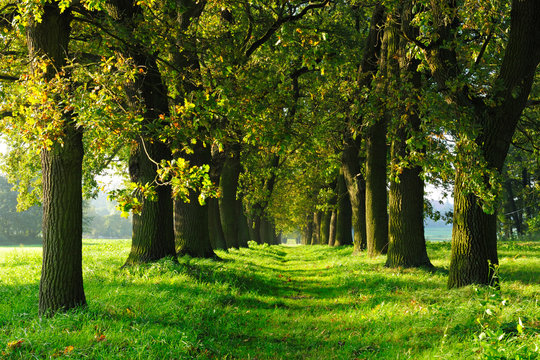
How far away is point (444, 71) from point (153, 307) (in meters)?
7.83

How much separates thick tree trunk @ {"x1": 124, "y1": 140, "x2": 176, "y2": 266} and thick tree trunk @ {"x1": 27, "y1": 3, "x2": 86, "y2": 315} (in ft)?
14.3

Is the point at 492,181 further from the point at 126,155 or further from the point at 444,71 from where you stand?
the point at 126,155

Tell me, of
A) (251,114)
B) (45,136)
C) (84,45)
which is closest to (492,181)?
(251,114)

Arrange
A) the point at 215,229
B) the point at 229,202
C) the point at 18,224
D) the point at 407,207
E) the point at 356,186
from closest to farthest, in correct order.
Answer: the point at 407,207, the point at 356,186, the point at 215,229, the point at 229,202, the point at 18,224

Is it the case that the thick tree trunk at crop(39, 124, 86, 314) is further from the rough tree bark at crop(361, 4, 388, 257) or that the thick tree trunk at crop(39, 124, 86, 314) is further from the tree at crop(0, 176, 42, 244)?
the tree at crop(0, 176, 42, 244)

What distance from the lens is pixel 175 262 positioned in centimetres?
1088

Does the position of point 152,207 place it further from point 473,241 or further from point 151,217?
point 473,241

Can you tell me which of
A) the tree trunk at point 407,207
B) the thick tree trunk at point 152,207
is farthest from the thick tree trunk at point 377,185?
the thick tree trunk at point 152,207

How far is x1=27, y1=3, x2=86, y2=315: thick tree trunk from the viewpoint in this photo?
6344 millimetres

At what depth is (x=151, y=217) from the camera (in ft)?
36.1

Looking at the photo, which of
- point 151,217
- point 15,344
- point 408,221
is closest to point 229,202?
point 151,217

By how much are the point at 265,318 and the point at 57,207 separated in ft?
14.5

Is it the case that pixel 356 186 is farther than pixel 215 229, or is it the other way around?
pixel 215 229

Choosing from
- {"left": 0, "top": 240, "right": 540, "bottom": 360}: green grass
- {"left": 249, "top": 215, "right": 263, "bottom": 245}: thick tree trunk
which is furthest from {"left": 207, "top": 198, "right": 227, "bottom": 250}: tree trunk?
{"left": 249, "top": 215, "right": 263, "bottom": 245}: thick tree trunk
